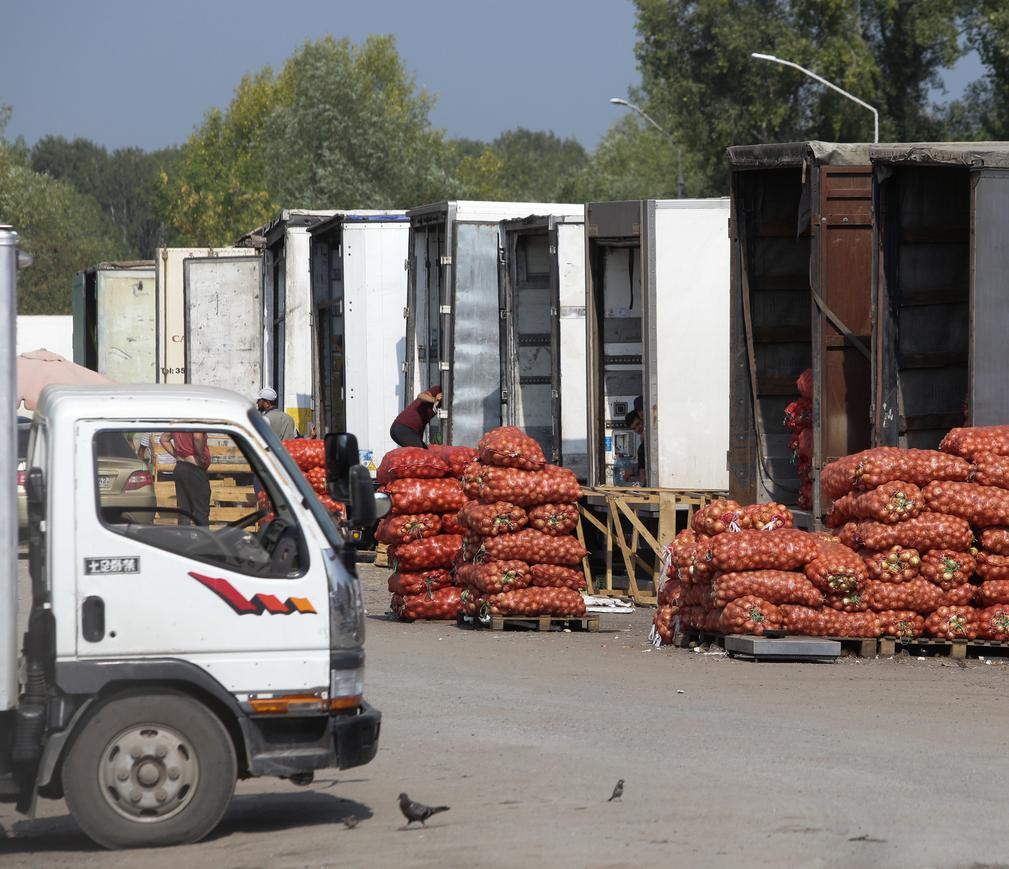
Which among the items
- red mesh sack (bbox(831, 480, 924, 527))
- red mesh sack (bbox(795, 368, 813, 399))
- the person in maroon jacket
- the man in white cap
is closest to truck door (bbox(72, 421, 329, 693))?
red mesh sack (bbox(831, 480, 924, 527))

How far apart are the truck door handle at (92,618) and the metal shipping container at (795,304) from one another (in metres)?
8.39

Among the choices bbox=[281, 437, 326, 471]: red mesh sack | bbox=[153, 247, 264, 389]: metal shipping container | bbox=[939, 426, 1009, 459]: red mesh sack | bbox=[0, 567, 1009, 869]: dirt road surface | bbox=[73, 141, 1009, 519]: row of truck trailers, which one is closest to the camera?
bbox=[0, 567, 1009, 869]: dirt road surface

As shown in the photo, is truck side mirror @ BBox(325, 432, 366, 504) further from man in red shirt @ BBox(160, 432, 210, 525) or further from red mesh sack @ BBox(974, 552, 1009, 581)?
red mesh sack @ BBox(974, 552, 1009, 581)

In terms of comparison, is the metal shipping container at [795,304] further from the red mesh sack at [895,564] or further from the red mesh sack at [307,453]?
the red mesh sack at [307,453]

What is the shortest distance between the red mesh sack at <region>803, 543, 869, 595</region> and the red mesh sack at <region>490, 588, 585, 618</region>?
8.17 feet

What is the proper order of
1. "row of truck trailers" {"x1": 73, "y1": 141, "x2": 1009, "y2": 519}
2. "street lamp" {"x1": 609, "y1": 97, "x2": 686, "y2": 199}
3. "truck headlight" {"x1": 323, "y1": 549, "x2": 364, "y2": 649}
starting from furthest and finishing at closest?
"street lamp" {"x1": 609, "y1": 97, "x2": 686, "y2": 199}, "row of truck trailers" {"x1": 73, "y1": 141, "x2": 1009, "y2": 519}, "truck headlight" {"x1": 323, "y1": 549, "x2": 364, "y2": 649}

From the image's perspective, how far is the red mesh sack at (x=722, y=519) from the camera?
41.2 ft

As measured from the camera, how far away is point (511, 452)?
545 inches

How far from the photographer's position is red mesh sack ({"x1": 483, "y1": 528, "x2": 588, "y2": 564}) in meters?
13.7

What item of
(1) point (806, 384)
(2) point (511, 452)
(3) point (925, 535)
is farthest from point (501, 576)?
(3) point (925, 535)

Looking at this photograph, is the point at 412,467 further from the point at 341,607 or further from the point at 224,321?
the point at 224,321

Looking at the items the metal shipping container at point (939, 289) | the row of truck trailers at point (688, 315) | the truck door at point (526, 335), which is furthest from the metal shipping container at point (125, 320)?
the metal shipping container at point (939, 289)

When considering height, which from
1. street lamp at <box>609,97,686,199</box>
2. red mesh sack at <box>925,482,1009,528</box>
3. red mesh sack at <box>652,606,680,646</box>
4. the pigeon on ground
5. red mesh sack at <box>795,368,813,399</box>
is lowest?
the pigeon on ground

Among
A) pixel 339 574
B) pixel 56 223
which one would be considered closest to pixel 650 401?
pixel 339 574
